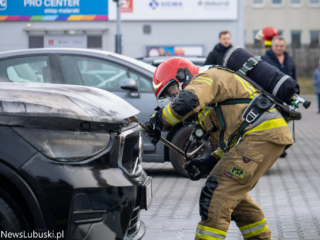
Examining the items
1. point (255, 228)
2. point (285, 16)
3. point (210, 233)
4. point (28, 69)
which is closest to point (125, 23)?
point (28, 69)

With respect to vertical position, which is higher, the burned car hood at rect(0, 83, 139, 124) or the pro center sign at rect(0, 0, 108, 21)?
the pro center sign at rect(0, 0, 108, 21)

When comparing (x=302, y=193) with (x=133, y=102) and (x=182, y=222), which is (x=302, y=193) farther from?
(x=133, y=102)

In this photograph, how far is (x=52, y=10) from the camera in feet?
56.4

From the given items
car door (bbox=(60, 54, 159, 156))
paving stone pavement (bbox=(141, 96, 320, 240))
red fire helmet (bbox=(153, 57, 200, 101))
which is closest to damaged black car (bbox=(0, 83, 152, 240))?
red fire helmet (bbox=(153, 57, 200, 101))

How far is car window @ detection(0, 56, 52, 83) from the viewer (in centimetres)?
654

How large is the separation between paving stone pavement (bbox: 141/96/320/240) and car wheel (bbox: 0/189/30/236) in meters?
1.67

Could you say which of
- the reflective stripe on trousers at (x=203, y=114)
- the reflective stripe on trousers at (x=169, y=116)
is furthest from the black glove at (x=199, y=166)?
the reflective stripe on trousers at (x=169, y=116)

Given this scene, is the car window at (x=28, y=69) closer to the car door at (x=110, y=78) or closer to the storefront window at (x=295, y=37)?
the car door at (x=110, y=78)

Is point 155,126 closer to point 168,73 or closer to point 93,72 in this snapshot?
point 168,73

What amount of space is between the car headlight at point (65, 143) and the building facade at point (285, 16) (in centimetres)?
3970

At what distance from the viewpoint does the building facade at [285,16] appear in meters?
41.6

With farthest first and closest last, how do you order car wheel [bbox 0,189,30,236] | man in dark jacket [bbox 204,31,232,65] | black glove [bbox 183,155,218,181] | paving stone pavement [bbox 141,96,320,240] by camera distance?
man in dark jacket [bbox 204,31,232,65] → paving stone pavement [bbox 141,96,320,240] → black glove [bbox 183,155,218,181] → car wheel [bbox 0,189,30,236]

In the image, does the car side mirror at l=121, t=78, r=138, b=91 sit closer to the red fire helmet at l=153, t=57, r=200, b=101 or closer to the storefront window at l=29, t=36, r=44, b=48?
the red fire helmet at l=153, t=57, r=200, b=101

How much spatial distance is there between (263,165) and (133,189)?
0.93 m
